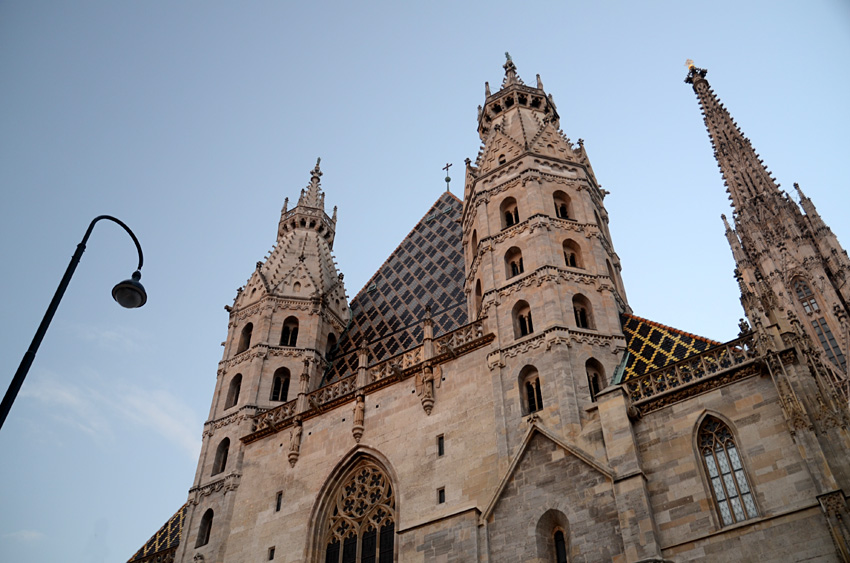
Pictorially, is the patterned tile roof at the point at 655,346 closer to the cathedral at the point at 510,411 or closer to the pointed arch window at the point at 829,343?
the cathedral at the point at 510,411

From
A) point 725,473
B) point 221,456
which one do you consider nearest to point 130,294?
point 725,473

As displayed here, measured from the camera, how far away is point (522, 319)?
2061cm

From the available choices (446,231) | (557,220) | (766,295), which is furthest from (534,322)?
(446,231)

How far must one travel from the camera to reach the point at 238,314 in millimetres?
27766

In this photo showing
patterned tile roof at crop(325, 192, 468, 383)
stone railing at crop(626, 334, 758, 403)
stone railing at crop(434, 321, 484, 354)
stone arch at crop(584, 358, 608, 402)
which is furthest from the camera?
patterned tile roof at crop(325, 192, 468, 383)

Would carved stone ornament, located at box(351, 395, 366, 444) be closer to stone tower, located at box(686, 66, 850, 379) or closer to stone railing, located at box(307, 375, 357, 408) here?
stone railing, located at box(307, 375, 357, 408)

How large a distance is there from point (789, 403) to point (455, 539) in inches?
284

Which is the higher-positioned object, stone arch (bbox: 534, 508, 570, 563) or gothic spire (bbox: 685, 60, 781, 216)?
gothic spire (bbox: 685, 60, 781, 216)

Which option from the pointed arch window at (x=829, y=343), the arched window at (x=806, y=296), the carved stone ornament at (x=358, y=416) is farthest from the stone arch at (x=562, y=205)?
the arched window at (x=806, y=296)

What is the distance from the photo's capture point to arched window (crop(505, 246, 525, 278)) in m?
22.0

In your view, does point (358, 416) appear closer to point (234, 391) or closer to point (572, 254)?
point (234, 391)

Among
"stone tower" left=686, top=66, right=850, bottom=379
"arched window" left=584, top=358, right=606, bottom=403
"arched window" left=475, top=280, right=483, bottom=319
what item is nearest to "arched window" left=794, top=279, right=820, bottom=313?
"stone tower" left=686, top=66, right=850, bottom=379

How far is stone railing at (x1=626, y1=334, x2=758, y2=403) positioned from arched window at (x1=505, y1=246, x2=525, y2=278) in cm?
554

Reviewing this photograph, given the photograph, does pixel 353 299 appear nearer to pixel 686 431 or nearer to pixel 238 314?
pixel 238 314
